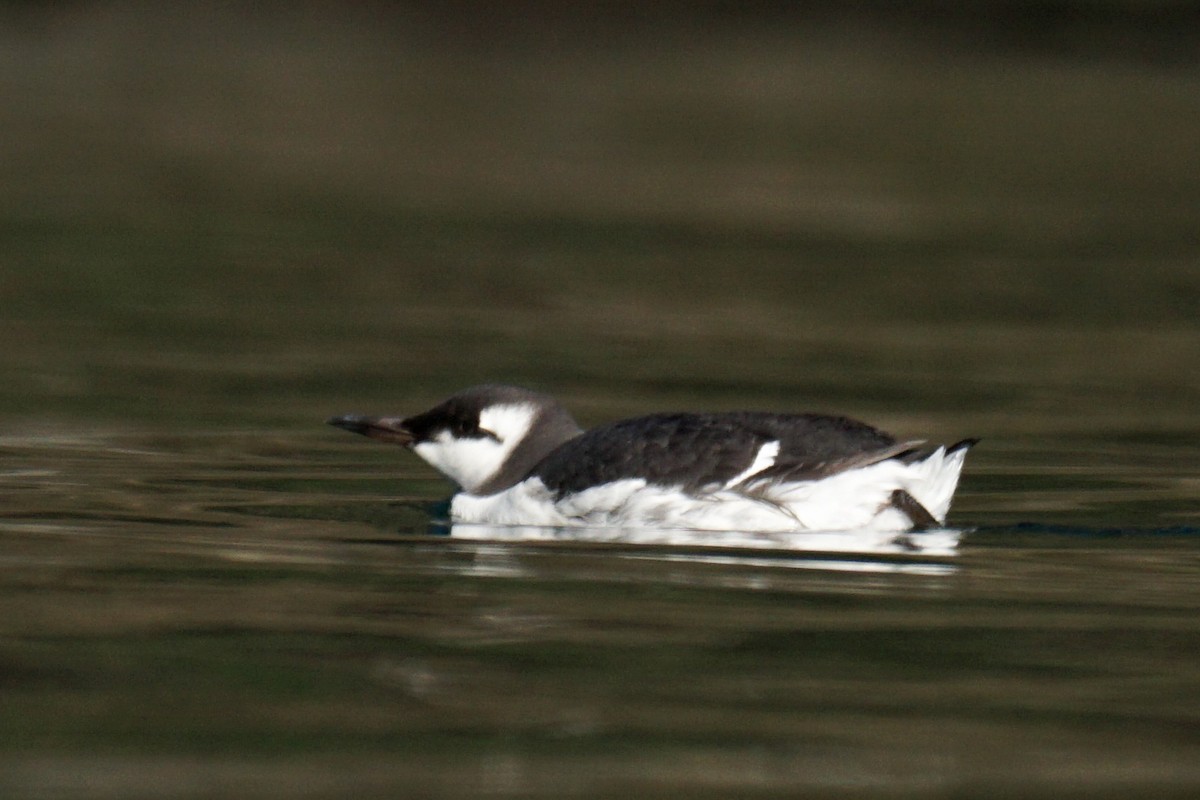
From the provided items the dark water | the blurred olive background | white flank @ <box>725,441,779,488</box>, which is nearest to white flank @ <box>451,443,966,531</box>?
white flank @ <box>725,441,779,488</box>

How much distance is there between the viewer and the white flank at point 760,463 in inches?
326

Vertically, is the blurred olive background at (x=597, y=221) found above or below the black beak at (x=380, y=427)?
above

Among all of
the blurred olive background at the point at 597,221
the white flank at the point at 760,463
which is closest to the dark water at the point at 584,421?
the blurred olive background at the point at 597,221

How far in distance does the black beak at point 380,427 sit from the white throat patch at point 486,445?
0.08 meters

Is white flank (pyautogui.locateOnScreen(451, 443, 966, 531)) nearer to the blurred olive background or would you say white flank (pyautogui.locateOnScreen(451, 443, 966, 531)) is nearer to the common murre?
the common murre

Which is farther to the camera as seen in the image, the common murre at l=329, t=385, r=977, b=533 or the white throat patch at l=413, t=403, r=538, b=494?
the white throat patch at l=413, t=403, r=538, b=494

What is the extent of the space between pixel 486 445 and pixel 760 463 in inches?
53.9

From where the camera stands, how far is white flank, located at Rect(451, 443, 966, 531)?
8289 millimetres

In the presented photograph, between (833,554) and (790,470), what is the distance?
0.34 m

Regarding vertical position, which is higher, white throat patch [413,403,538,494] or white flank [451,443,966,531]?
white throat patch [413,403,538,494]

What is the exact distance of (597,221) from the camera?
808 inches

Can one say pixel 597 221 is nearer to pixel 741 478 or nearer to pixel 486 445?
pixel 486 445

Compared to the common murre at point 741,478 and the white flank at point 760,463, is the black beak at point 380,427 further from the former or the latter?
the white flank at point 760,463

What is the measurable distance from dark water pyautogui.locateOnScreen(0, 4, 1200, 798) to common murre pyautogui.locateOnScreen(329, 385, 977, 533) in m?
0.13
